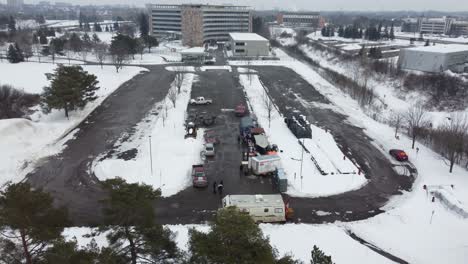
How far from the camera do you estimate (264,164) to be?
22375 millimetres

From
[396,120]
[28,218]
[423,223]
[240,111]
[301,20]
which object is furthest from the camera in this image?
[301,20]

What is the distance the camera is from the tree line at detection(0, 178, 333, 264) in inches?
340

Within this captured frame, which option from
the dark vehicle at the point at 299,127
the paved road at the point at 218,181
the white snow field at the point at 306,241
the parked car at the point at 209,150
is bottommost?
the white snow field at the point at 306,241

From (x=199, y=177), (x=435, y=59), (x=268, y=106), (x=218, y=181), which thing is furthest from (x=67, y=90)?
(x=435, y=59)

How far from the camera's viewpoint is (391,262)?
1507 cm

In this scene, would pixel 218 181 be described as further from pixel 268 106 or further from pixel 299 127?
pixel 268 106

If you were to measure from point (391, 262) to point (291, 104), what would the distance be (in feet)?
83.5

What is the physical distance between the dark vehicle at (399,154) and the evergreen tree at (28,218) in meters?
22.9

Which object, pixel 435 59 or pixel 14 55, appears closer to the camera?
pixel 435 59

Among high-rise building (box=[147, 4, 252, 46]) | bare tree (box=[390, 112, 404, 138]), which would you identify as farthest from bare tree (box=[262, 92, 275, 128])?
high-rise building (box=[147, 4, 252, 46])

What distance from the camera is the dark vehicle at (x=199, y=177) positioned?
20.8 m

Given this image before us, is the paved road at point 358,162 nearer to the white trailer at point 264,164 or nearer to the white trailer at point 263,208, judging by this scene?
the white trailer at point 263,208

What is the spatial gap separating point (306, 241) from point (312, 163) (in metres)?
8.99

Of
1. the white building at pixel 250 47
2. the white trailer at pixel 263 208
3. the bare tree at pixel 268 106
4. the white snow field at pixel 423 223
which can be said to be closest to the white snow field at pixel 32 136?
the white trailer at pixel 263 208
